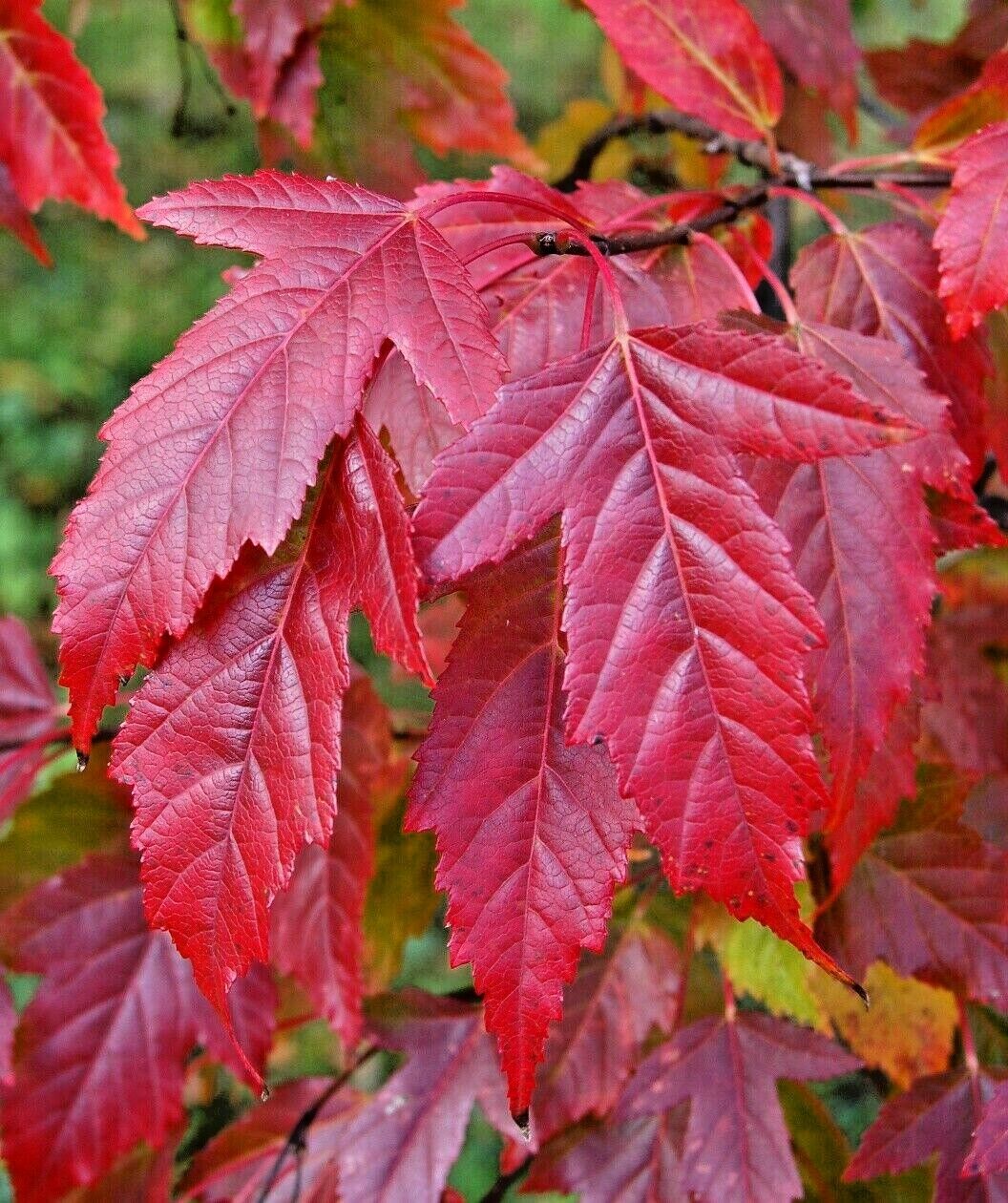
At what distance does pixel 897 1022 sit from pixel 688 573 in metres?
0.56

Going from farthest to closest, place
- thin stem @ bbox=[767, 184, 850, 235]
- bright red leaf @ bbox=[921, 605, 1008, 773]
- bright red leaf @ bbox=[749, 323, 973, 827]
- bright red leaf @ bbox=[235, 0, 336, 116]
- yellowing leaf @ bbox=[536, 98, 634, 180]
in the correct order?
yellowing leaf @ bbox=[536, 98, 634, 180], bright red leaf @ bbox=[921, 605, 1008, 773], bright red leaf @ bbox=[235, 0, 336, 116], thin stem @ bbox=[767, 184, 850, 235], bright red leaf @ bbox=[749, 323, 973, 827]

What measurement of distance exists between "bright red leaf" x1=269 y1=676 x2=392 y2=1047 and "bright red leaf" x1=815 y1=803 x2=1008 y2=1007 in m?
0.32

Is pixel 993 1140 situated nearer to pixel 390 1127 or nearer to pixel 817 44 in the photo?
pixel 390 1127

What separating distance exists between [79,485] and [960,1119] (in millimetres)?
2865

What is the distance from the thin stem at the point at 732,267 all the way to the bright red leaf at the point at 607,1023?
0.49m

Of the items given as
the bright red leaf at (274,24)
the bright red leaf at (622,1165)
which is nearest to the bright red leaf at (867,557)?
the bright red leaf at (622,1165)

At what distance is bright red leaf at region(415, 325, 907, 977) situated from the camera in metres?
0.40

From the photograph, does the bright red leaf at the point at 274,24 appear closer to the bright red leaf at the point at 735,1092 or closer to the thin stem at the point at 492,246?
the thin stem at the point at 492,246

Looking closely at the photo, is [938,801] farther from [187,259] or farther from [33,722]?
[187,259]

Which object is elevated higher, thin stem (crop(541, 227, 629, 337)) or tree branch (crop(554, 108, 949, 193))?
tree branch (crop(554, 108, 949, 193))

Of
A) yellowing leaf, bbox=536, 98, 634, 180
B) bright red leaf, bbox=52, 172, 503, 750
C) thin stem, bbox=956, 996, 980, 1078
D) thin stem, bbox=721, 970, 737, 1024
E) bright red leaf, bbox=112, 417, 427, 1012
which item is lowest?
thin stem, bbox=956, 996, 980, 1078

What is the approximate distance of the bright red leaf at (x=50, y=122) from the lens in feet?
2.49

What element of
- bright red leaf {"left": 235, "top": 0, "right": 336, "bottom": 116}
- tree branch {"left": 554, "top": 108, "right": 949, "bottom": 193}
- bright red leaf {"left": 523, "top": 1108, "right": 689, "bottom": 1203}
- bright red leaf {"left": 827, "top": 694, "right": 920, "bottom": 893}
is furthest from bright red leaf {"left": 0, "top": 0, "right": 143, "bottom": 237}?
bright red leaf {"left": 523, "top": 1108, "right": 689, "bottom": 1203}

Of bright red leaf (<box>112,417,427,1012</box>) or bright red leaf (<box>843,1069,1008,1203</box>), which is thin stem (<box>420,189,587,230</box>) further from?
bright red leaf (<box>843,1069,1008,1203</box>)
